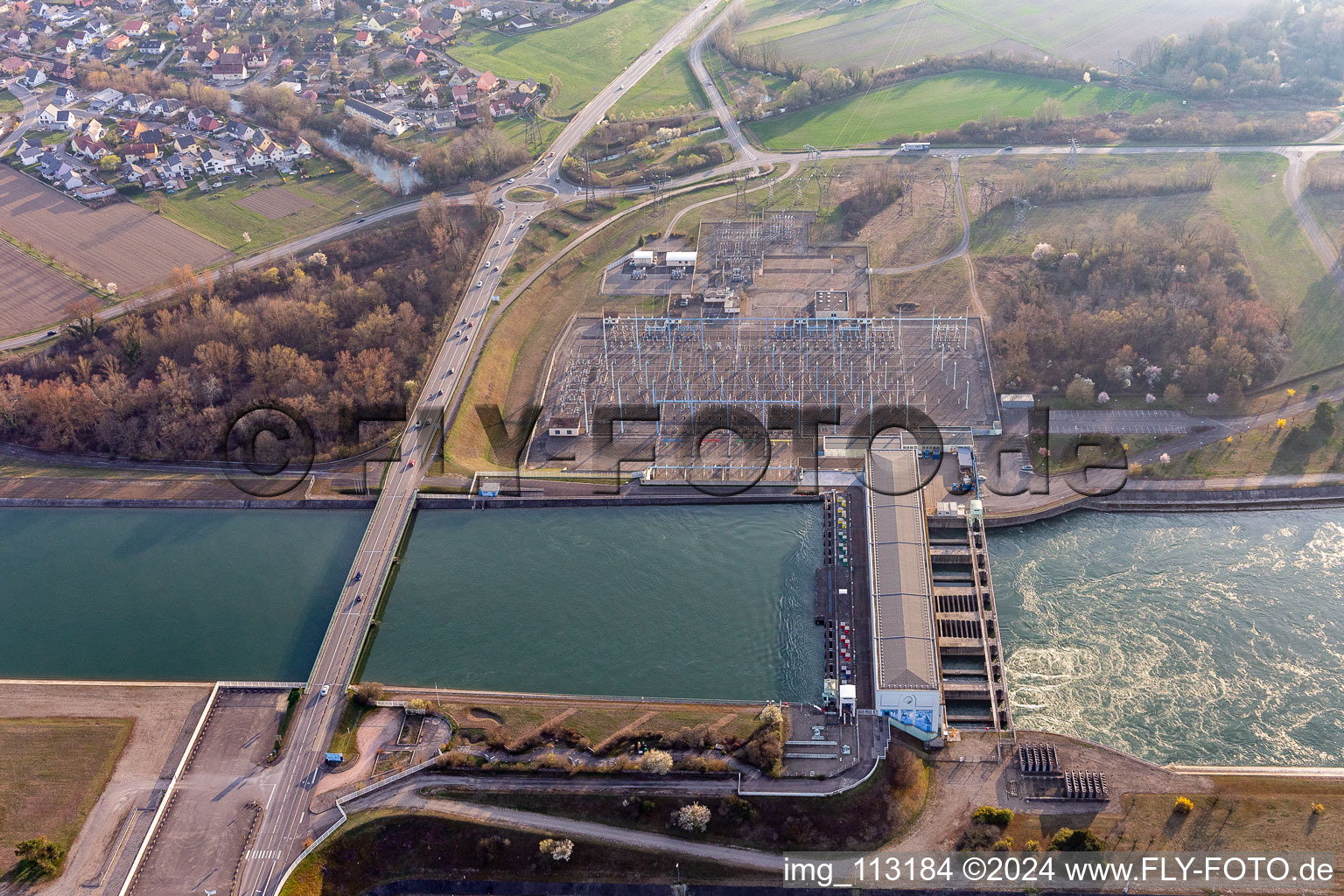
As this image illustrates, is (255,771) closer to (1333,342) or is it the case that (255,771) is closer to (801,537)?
(801,537)

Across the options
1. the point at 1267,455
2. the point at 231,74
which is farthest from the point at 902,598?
the point at 231,74

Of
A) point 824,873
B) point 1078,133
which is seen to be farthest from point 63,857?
point 1078,133

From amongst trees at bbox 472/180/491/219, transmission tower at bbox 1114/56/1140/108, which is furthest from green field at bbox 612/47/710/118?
transmission tower at bbox 1114/56/1140/108

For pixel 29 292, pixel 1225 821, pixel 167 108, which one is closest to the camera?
pixel 1225 821

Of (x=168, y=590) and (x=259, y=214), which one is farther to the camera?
(x=259, y=214)

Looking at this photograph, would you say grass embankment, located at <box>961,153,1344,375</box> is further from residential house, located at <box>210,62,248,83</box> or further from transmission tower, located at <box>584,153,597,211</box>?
residential house, located at <box>210,62,248,83</box>

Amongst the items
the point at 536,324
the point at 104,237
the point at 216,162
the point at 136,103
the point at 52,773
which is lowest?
the point at 52,773

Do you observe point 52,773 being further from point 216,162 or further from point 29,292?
point 216,162

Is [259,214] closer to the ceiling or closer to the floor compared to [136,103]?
closer to the floor
